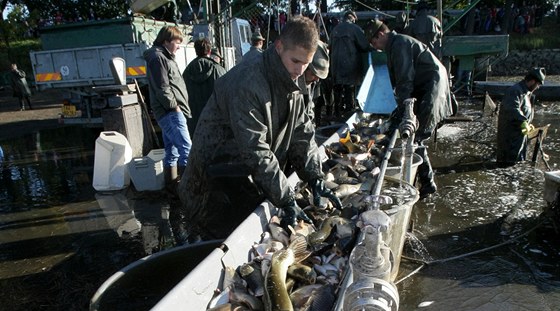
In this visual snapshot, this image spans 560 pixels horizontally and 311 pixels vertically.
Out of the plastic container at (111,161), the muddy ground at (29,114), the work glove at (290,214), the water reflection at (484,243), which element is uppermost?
the work glove at (290,214)

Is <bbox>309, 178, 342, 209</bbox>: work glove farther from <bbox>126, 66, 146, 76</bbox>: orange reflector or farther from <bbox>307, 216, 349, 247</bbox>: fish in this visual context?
<bbox>126, 66, 146, 76</bbox>: orange reflector

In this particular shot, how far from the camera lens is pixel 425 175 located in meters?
5.20

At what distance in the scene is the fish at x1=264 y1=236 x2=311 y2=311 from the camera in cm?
211

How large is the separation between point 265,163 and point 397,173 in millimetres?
1854

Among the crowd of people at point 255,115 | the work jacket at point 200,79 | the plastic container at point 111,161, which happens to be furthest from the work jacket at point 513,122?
the plastic container at point 111,161

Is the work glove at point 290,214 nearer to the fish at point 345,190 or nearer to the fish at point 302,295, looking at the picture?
the fish at point 302,295

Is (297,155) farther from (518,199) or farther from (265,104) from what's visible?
(518,199)

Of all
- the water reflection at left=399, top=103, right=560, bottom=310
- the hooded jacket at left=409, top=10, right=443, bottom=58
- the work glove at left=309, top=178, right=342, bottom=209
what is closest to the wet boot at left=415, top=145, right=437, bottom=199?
the water reflection at left=399, top=103, right=560, bottom=310

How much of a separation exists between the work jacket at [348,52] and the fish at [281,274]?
19.9 feet

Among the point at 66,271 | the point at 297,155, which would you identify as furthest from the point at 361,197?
the point at 66,271

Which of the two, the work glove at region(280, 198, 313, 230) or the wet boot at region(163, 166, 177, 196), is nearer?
the work glove at region(280, 198, 313, 230)

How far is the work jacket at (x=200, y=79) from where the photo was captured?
5715mm

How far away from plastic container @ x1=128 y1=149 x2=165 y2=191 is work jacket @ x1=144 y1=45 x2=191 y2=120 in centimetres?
76

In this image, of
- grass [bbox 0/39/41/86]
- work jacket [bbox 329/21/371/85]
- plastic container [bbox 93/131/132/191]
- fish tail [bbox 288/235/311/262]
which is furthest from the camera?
grass [bbox 0/39/41/86]
